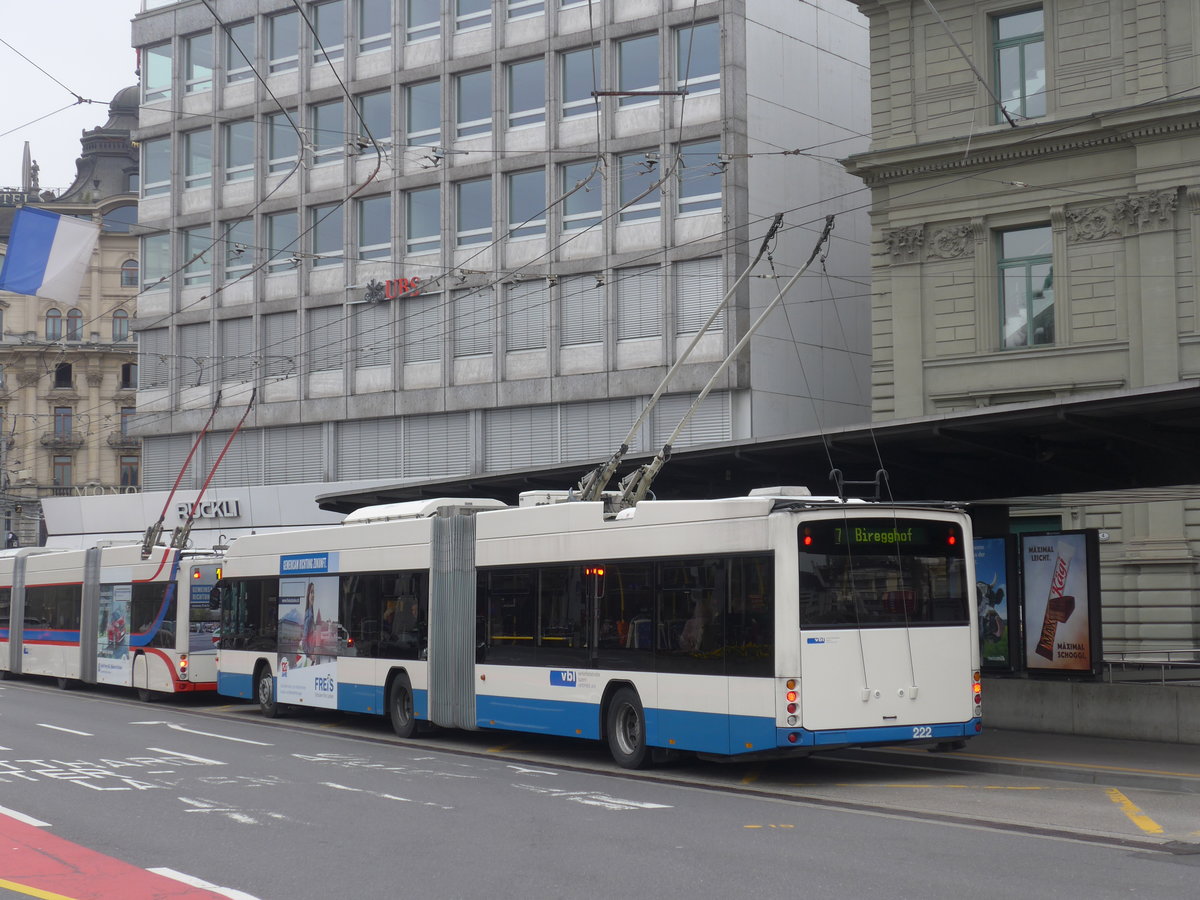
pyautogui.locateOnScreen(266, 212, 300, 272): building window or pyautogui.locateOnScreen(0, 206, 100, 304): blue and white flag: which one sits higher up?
pyautogui.locateOnScreen(266, 212, 300, 272): building window

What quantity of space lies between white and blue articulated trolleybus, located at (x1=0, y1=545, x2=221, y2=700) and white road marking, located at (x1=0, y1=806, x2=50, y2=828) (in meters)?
13.9

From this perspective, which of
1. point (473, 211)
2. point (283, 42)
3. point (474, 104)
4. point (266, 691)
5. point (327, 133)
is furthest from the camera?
point (283, 42)

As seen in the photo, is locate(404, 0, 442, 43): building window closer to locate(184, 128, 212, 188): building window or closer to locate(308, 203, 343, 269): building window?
locate(308, 203, 343, 269): building window

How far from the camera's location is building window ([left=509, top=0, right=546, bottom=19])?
40.2 metres

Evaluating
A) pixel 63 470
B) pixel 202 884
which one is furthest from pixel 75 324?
pixel 202 884

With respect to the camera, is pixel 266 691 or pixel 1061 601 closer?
pixel 1061 601

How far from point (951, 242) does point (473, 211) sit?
1436cm

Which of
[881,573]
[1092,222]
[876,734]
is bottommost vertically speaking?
[876,734]

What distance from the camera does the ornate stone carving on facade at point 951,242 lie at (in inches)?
1241

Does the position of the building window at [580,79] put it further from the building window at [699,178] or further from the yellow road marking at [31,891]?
the yellow road marking at [31,891]

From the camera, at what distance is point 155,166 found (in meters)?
49.5

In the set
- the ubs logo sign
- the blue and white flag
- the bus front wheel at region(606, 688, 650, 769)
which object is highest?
the blue and white flag

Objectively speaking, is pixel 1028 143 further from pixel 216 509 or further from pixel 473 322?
pixel 216 509

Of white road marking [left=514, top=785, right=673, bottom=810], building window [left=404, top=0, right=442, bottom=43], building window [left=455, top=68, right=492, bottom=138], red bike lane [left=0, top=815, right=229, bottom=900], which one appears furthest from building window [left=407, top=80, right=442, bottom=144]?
red bike lane [left=0, top=815, right=229, bottom=900]
